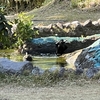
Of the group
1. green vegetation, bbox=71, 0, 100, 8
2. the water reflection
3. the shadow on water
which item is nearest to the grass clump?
the shadow on water

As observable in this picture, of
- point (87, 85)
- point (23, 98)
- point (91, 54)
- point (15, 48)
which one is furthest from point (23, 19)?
point (23, 98)

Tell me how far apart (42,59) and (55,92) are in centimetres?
590

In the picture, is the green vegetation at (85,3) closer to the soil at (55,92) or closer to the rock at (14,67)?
the rock at (14,67)

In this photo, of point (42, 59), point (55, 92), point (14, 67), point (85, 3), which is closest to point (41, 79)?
point (14, 67)

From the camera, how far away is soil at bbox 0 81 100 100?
238 inches

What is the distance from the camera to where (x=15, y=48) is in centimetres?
1416

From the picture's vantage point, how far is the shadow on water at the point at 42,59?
445 inches

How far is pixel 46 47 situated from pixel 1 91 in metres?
7.39

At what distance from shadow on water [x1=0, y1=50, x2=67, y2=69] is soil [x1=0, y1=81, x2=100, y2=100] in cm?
403

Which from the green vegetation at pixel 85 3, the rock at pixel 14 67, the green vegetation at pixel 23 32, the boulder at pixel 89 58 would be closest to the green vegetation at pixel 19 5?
the green vegetation at pixel 85 3

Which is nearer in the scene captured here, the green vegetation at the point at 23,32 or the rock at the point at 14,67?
the rock at the point at 14,67

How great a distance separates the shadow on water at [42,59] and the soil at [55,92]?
4028 millimetres

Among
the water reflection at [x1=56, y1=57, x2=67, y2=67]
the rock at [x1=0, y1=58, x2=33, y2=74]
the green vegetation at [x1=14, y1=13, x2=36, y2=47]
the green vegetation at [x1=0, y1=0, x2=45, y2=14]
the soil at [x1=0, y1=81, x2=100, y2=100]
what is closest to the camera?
the soil at [x1=0, y1=81, x2=100, y2=100]

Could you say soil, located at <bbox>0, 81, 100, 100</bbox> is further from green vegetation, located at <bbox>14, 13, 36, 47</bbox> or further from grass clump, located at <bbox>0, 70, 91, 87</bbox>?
green vegetation, located at <bbox>14, 13, 36, 47</bbox>
